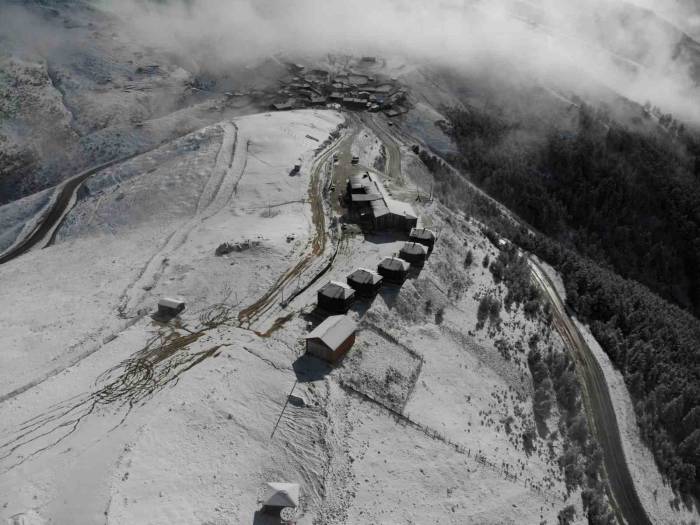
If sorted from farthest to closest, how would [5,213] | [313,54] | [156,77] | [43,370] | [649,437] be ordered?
1. [313,54]
2. [156,77]
3. [5,213]
4. [649,437]
5. [43,370]

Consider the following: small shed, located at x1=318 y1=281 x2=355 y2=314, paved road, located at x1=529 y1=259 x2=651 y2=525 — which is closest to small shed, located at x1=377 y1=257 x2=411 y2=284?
small shed, located at x1=318 y1=281 x2=355 y2=314

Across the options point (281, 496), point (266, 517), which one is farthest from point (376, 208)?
point (266, 517)

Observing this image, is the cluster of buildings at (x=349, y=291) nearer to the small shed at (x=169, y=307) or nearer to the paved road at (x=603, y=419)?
the small shed at (x=169, y=307)

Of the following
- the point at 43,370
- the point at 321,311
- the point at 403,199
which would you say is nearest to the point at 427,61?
the point at 403,199

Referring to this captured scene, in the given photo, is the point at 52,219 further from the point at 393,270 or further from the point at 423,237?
the point at 423,237

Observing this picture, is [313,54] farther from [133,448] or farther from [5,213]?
A: [133,448]

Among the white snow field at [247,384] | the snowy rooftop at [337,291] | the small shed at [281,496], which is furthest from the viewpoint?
the snowy rooftop at [337,291]

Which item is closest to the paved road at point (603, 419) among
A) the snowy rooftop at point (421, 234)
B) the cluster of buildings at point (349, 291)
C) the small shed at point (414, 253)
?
the snowy rooftop at point (421, 234)
